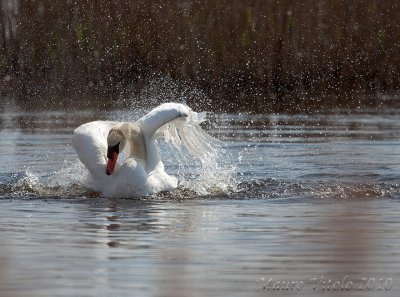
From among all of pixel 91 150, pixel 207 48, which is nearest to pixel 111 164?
pixel 91 150

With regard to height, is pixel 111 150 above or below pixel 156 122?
below

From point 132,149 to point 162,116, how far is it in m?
0.50

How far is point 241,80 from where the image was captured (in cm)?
1816

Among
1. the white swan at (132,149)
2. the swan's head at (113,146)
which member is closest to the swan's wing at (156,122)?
the white swan at (132,149)

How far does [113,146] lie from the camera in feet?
35.0

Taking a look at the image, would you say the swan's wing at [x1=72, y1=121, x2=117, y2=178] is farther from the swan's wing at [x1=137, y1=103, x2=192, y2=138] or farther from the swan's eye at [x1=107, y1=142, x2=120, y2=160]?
the swan's wing at [x1=137, y1=103, x2=192, y2=138]

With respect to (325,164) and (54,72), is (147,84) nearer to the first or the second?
(54,72)

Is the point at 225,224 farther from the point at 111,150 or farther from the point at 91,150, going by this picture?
the point at 91,150

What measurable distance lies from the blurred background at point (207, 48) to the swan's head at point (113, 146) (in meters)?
6.70

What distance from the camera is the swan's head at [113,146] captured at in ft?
34.3

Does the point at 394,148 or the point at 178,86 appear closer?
the point at 394,148

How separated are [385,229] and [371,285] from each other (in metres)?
2.09

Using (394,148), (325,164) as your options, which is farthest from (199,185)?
(394,148)

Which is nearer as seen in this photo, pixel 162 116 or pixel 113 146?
pixel 113 146
